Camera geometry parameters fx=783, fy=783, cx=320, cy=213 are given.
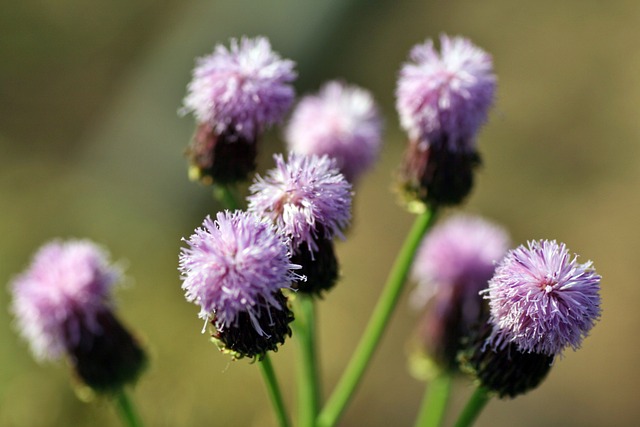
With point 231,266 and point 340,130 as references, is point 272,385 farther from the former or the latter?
point 340,130

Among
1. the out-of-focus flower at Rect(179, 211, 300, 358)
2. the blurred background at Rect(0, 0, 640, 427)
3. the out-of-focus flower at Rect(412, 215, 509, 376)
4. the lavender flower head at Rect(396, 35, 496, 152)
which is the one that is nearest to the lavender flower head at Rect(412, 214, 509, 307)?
the out-of-focus flower at Rect(412, 215, 509, 376)

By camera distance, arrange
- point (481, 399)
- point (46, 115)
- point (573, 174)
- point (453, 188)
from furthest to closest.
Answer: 1. point (46, 115)
2. point (573, 174)
3. point (453, 188)
4. point (481, 399)

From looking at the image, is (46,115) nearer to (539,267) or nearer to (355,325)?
(355,325)

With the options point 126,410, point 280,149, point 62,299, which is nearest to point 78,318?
point 62,299

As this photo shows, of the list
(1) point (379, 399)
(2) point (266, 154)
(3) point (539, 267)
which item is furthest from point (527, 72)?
(3) point (539, 267)

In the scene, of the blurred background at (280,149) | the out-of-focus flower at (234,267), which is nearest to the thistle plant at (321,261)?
the out-of-focus flower at (234,267)

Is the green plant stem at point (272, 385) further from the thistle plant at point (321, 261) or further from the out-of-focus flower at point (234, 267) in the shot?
the out-of-focus flower at point (234, 267)

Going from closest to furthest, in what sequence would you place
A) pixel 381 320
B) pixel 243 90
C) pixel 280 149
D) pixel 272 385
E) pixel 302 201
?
pixel 302 201, pixel 272 385, pixel 243 90, pixel 381 320, pixel 280 149
